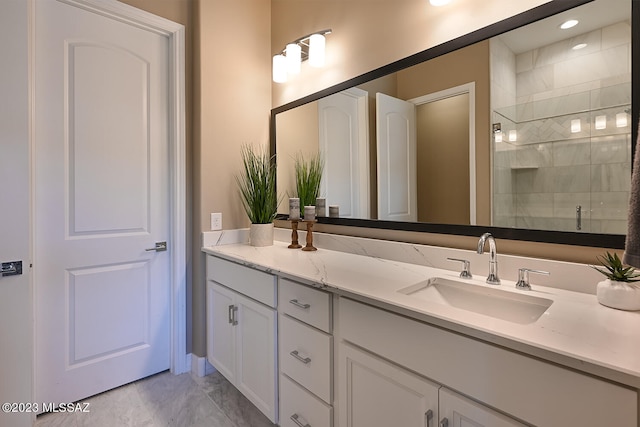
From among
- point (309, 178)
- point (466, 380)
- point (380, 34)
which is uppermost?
point (380, 34)

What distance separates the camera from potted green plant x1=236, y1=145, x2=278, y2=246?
6.81 feet

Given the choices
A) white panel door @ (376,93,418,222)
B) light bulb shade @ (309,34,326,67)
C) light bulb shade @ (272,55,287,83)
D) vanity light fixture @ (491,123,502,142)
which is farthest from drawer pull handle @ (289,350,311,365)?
light bulb shade @ (272,55,287,83)

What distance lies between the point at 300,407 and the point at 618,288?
117 centimetres

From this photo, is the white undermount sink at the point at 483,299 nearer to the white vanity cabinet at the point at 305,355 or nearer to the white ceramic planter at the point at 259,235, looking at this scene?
the white vanity cabinet at the point at 305,355

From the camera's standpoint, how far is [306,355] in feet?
4.19

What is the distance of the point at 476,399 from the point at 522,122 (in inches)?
38.5

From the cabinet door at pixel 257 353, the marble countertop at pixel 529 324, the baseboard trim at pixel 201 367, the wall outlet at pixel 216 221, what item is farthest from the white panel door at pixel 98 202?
the marble countertop at pixel 529 324

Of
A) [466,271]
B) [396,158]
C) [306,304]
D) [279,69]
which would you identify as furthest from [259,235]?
[466,271]

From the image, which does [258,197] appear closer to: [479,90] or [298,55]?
[298,55]

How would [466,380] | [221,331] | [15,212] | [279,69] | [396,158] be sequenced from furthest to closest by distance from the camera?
[279,69] → [221,331] → [396,158] → [15,212] → [466,380]

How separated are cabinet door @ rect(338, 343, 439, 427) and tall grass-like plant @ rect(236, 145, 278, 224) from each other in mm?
1195

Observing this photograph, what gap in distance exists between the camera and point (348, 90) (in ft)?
6.09

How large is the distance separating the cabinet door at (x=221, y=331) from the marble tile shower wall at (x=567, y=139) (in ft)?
4.72

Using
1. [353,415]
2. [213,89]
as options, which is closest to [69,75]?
[213,89]
